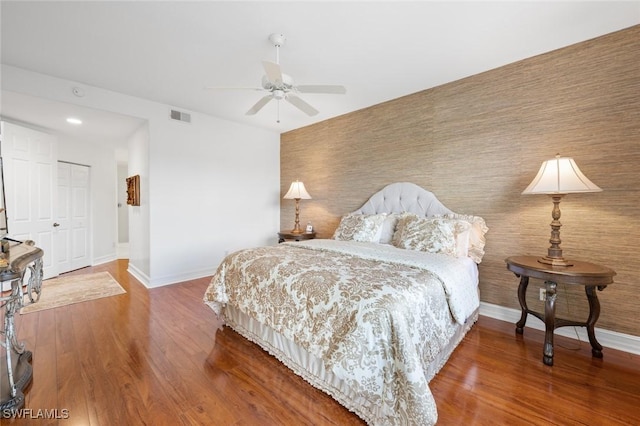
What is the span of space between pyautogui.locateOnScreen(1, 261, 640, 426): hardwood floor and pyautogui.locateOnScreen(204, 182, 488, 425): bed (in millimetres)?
154

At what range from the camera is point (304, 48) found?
2449 millimetres

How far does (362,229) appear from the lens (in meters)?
3.34

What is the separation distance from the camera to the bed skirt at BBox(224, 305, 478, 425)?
1.54m

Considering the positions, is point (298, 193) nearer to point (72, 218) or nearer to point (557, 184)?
point (557, 184)

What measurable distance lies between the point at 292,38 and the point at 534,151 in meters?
2.54

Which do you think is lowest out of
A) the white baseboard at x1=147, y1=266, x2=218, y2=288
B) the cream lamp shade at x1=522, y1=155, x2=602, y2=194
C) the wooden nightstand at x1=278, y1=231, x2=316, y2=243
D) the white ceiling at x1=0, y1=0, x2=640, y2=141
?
the white baseboard at x1=147, y1=266, x2=218, y2=288

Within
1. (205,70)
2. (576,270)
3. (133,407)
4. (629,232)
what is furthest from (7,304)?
(629,232)

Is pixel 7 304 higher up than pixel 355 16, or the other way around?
pixel 355 16

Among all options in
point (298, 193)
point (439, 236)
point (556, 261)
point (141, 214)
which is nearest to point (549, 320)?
point (556, 261)

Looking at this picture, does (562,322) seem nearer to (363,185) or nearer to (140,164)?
(363,185)

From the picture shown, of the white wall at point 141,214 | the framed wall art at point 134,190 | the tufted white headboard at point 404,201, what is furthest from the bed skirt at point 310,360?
the framed wall art at point 134,190

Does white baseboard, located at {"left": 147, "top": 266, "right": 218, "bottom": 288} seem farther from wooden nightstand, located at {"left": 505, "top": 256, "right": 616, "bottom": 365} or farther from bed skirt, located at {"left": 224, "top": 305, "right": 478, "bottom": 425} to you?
wooden nightstand, located at {"left": 505, "top": 256, "right": 616, "bottom": 365}

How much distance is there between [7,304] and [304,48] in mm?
2850

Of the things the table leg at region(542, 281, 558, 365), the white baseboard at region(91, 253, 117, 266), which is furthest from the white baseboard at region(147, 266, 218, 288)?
the table leg at region(542, 281, 558, 365)
